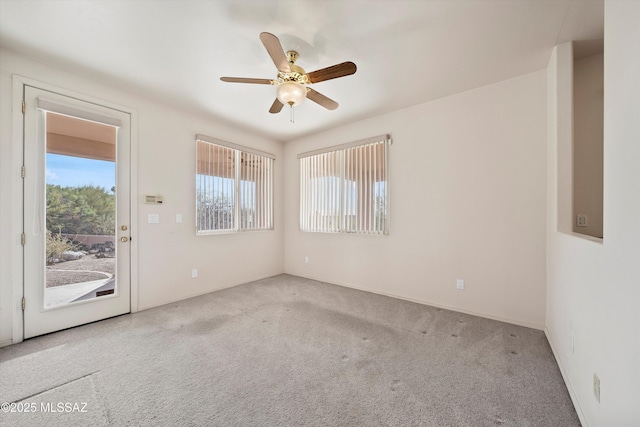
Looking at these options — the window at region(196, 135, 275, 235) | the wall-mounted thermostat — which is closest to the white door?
the wall-mounted thermostat

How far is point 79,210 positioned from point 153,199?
2.37 ft

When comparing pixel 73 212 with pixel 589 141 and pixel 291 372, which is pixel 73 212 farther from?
pixel 589 141

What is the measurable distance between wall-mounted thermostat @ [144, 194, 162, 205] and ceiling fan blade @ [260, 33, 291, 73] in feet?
8.02

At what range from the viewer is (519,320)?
2.68 meters

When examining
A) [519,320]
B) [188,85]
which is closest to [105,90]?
[188,85]

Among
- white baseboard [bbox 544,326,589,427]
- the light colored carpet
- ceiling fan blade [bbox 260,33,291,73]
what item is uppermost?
ceiling fan blade [bbox 260,33,291,73]

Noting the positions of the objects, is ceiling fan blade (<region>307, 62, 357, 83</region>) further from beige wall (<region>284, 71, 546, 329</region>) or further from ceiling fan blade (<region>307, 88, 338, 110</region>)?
beige wall (<region>284, 71, 546, 329</region>)

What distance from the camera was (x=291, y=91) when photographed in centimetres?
214

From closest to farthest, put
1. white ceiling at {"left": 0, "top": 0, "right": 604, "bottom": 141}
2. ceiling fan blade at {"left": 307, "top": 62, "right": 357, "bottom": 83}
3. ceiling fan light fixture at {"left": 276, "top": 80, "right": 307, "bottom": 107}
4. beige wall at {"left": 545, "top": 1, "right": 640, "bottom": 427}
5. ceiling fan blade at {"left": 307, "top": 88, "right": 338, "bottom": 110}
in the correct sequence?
beige wall at {"left": 545, "top": 1, "right": 640, "bottom": 427}, white ceiling at {"left": 0, "top": 0, "right": 604, "bottom": 141}, ceiling fan blade at {"left": 307, "top": 62, "right": 357, "bottom": 83}, ceiling fan light fixture at {"left": 276, "top": 80, "right": 307, "bottom": 107}, ceiling fan blade at {"left": 307, "top": 88, "right": 338, "bottom": 110}

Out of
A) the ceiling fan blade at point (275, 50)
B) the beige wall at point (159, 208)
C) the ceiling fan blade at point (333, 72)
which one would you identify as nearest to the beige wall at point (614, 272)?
the ceiling fan blade at point (333, 72)

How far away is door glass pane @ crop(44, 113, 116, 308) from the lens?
8.38 feet

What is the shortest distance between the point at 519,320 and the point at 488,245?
836 millimetres

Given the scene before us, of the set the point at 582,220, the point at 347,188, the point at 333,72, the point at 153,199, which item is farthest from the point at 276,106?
the point at 582,220

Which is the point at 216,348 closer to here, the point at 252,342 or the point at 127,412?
the point at 252,342
